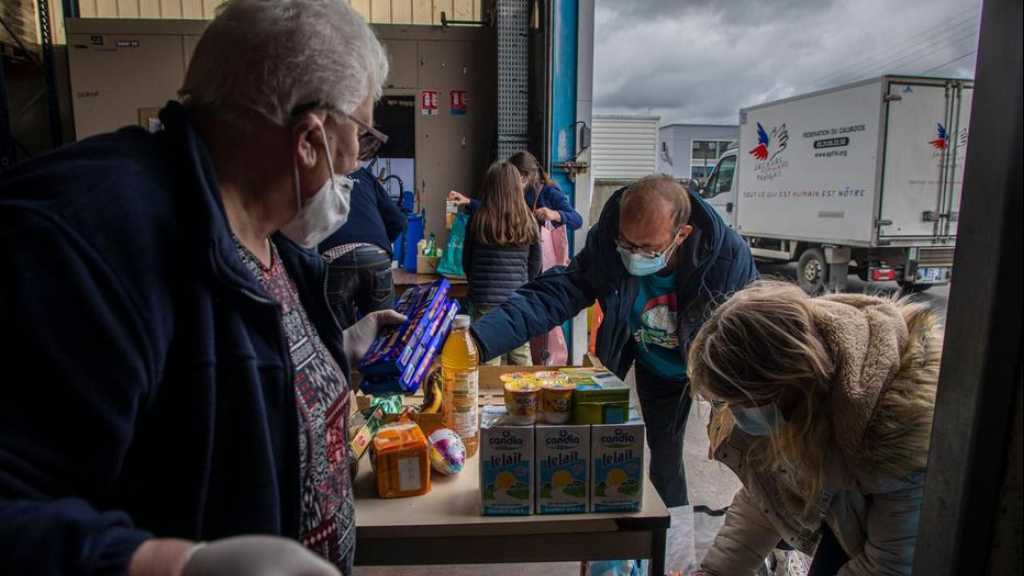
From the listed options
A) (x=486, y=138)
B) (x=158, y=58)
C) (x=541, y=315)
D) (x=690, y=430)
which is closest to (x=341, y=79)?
(x=541, y=315)

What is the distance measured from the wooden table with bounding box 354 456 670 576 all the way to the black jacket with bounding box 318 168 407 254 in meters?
2.31

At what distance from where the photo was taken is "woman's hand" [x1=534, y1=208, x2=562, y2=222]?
4457 mm

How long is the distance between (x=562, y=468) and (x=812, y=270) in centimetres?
939

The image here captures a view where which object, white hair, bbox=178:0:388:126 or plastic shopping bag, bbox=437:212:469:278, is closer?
white hair, bbox=178:0:388:126

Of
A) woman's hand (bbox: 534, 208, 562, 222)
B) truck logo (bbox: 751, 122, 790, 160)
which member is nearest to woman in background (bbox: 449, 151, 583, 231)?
woman's hand (bbox: 534, 208, 562, 222)

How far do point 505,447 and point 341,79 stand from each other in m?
0.84

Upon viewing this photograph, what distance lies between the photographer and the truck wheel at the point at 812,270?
30.7 ft

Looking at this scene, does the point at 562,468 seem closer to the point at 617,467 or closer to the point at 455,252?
the point at 617,467

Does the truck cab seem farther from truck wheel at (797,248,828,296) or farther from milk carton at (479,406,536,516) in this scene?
milk carton at (479,406,536,516)

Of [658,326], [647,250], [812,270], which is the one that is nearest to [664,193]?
[647,250]

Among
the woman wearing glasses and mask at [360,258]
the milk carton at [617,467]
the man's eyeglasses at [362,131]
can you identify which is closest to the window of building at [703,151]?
the woman wearing glasses and mask at [360,258]

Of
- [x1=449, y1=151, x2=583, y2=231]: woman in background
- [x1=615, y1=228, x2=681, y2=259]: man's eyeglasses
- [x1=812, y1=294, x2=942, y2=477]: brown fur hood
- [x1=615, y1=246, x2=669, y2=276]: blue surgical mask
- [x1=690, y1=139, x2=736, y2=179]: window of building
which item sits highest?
[x1=690, y1=139, x2=736, y2=179]: window of building

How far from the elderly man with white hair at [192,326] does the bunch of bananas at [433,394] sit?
0.60 m

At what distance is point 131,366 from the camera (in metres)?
0.71
